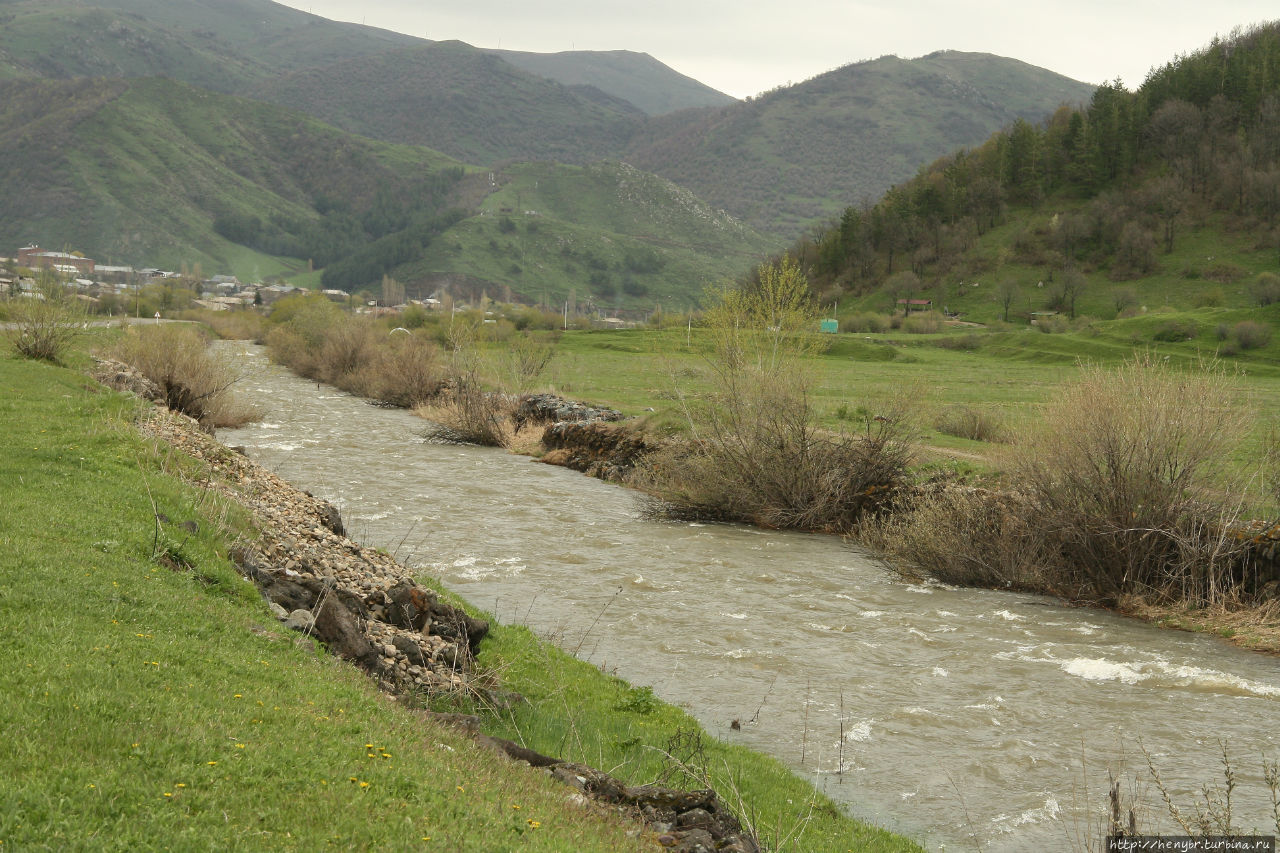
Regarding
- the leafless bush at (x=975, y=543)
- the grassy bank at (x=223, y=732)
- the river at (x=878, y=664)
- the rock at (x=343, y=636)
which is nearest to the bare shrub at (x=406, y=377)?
the river at (x=878, y=664)

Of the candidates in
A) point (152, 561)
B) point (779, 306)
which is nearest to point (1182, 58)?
point (779, 306)

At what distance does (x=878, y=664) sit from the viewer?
603 inches

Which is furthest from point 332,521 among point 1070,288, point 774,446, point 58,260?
point 58,260

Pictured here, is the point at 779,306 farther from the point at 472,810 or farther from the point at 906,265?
the point at 906,265

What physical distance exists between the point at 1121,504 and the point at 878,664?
7.26m

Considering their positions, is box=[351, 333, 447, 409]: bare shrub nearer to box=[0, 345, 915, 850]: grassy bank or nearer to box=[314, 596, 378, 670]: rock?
box=[0, 345, 915, 850]: grassy bank

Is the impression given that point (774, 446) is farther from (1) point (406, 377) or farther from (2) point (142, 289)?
(2) point (142, 289)

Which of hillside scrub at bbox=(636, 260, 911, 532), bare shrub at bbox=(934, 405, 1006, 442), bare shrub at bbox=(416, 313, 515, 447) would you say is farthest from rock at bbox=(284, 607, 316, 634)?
bare shrub at bbox=(416, 313, 515, 447)

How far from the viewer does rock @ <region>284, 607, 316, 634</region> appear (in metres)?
10.8

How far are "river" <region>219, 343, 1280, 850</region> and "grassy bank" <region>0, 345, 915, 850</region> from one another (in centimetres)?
165

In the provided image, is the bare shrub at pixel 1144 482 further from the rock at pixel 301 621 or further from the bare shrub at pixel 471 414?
the bare shrub at pixel 471 414

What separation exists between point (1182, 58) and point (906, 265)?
162 feet

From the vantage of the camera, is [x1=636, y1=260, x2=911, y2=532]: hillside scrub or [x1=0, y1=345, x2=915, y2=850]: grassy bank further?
[x1=636, y1=260, x2=911, y2=532]: hillside scrub

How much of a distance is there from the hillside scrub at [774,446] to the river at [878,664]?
1062mm
